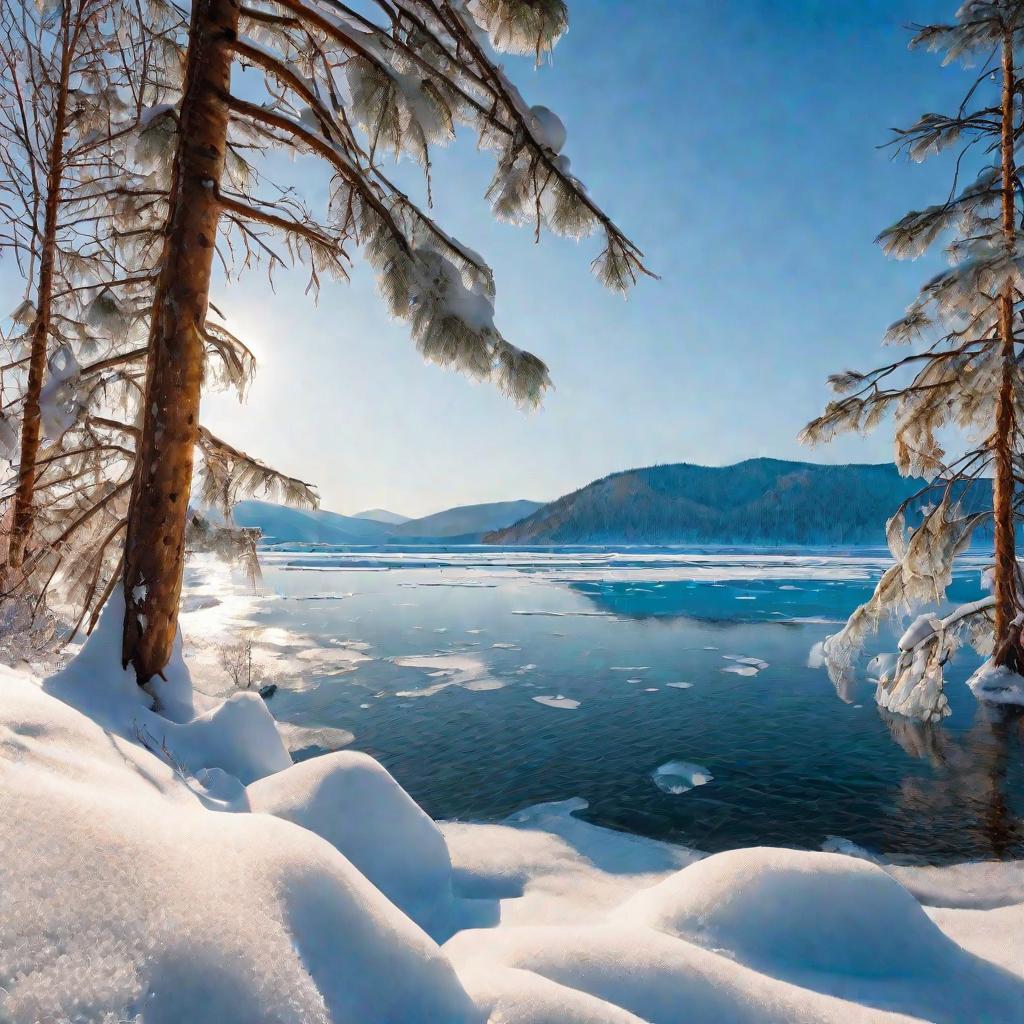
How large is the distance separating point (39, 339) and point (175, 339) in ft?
14.9

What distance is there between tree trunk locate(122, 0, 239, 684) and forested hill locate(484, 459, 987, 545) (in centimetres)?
12076

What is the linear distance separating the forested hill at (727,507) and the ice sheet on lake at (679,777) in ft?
383

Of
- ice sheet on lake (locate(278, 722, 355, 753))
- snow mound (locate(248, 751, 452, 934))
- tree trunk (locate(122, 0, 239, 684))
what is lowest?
ice sheet on lake (locate(278, 722, 355, 753))

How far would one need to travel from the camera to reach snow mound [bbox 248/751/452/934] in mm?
2590

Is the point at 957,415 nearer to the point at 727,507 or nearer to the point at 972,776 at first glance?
the point at 972,776

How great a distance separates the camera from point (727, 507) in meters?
144

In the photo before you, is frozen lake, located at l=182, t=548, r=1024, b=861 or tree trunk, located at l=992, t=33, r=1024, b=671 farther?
tree trunk, located at l=992, t=33, r=1024, b=671

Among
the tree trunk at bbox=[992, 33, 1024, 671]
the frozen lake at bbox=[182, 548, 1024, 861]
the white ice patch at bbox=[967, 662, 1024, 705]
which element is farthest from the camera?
the white ice patch at bbox=[967, 662, 1024, 705]

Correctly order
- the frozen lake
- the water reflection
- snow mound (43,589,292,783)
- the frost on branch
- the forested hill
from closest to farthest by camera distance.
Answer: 1. snow mound (43,589,292,783)
2. the frost on branch
3. the water reflection
4. the frozen lake
5. the forested hill

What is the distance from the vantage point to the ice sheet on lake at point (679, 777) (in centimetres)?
608

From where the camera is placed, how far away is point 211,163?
386cm

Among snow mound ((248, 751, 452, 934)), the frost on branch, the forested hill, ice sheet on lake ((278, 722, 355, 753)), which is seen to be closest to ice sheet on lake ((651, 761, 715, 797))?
snow mound ((248, 751, 452, 934))

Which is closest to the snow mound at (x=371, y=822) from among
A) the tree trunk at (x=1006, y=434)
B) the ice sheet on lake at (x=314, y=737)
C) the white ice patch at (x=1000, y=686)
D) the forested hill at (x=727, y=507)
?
the ice sheet on lake at (x=314, y=737)

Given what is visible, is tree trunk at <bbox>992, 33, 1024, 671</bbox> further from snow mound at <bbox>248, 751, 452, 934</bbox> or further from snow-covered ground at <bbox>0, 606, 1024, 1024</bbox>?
snow mound at <bbox>248, 751, 452, 934</bbox>
